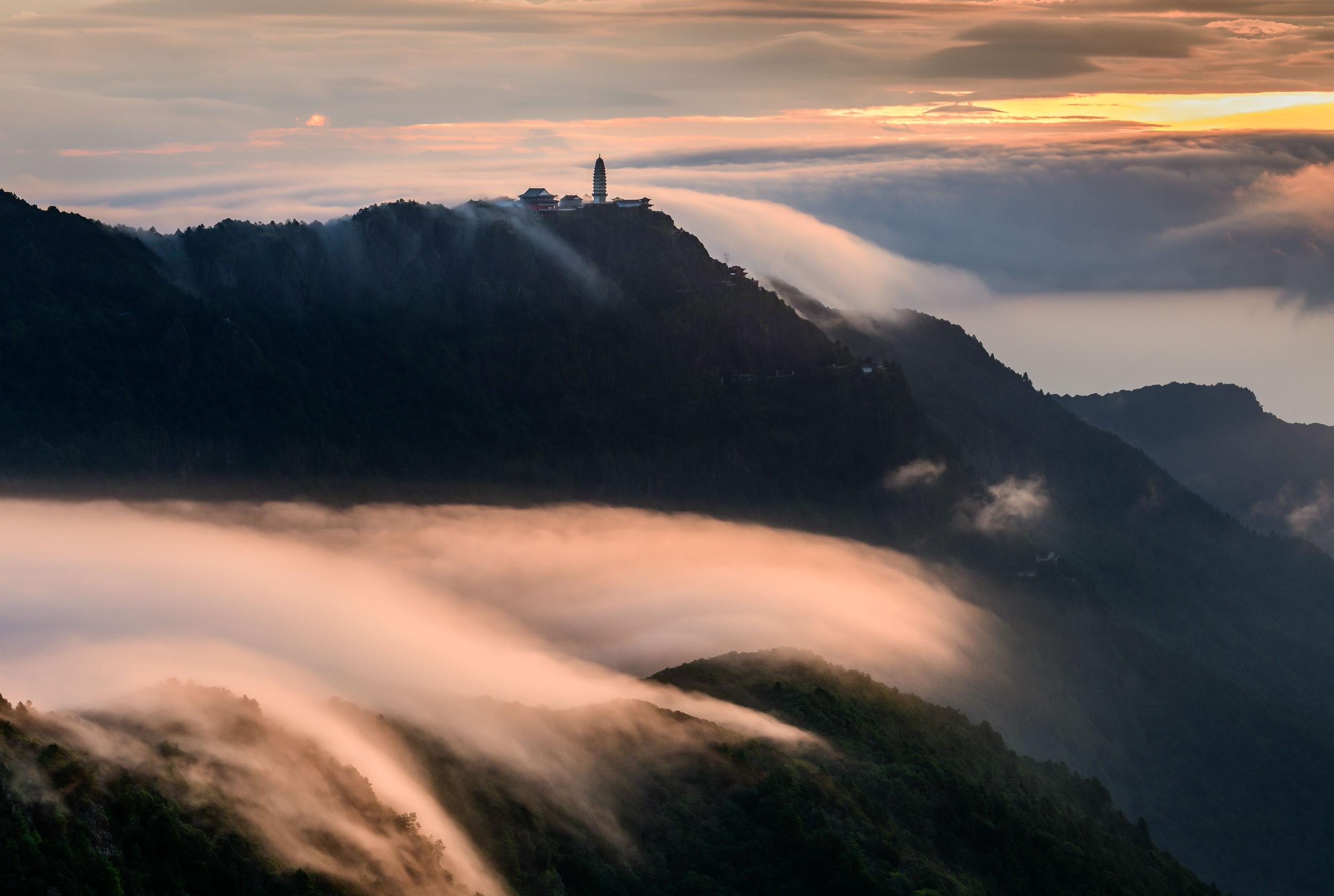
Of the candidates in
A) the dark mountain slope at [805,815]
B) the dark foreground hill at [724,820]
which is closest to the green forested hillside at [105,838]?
the dark foreground hill at [724,820]

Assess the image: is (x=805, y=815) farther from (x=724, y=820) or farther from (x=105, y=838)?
(x=105, y=838)

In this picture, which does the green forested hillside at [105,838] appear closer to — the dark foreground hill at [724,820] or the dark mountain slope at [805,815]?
the dark foreground hill at [724,820]

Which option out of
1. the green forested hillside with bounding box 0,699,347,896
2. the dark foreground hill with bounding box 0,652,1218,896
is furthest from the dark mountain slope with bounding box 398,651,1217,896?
the green forested hillside with bounding box 0,699,347,896

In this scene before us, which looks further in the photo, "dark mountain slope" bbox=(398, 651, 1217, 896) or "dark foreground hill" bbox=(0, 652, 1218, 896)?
"dark mountain slope" bbox=(398, 651, 1217, 896)

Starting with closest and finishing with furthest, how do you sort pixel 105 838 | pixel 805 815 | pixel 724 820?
1. pixel 105 838
2. pixel 724 820
3. pixel 805 815

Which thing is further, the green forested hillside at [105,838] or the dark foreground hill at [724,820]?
the dark foreground hill at [724,820]

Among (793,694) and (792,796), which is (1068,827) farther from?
(792,796)

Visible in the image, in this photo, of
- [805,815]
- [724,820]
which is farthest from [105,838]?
[805,815]

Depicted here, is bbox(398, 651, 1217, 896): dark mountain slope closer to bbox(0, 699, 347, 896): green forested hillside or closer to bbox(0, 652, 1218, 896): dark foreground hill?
bbox(0, 652, 1218, 896): dark foreground hill
